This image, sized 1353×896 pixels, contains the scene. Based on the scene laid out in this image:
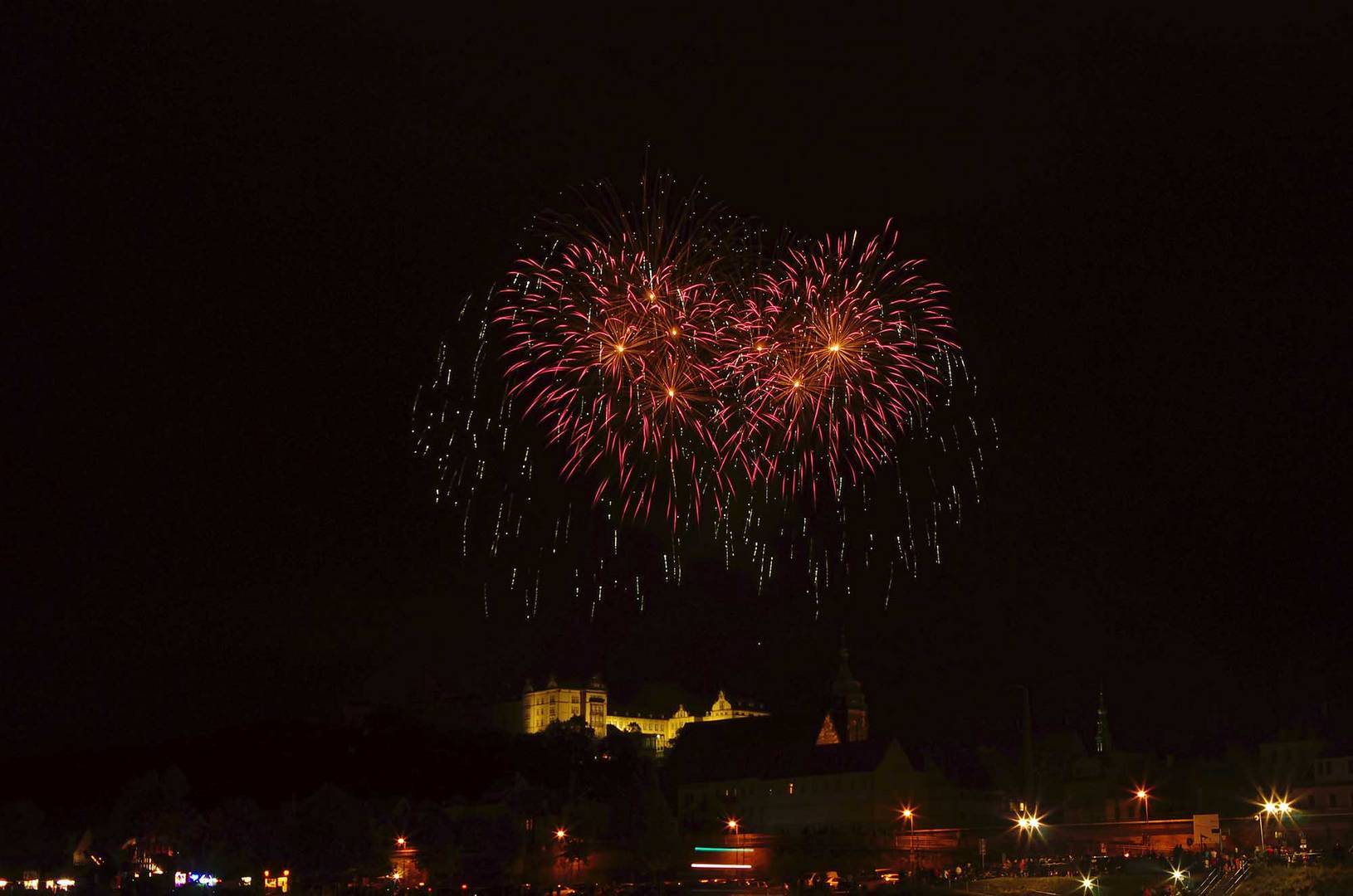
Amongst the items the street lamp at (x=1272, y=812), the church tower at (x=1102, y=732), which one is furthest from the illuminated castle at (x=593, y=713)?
the street lamp at (x=1272, y=812)

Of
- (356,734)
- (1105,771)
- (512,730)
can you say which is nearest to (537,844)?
(1105,771)

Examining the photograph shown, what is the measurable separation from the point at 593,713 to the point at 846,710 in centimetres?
6945

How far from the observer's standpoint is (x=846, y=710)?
11775 centimetres

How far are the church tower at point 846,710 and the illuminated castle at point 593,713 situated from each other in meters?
54.4

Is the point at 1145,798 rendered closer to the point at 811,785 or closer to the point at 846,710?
the point at 811,785

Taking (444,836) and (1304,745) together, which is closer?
(444,836)

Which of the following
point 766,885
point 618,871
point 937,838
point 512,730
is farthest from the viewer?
point 512,730

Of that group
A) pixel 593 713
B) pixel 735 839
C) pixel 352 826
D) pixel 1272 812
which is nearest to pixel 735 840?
pixel 735 839

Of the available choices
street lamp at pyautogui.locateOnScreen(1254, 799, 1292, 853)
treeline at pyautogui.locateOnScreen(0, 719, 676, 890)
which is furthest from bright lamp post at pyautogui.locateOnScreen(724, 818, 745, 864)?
street lamp at pyautogui.locateOnScreen(1254, 799, 1292, 853)

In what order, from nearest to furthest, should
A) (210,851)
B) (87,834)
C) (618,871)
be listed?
(618,871)
(210,851)
(87,834)

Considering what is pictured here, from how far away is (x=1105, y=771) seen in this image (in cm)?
10425

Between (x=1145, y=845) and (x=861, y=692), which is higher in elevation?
(x=861, y=692)

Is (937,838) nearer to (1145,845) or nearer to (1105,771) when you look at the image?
(1145,845)

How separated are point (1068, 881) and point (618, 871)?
34301 mm
